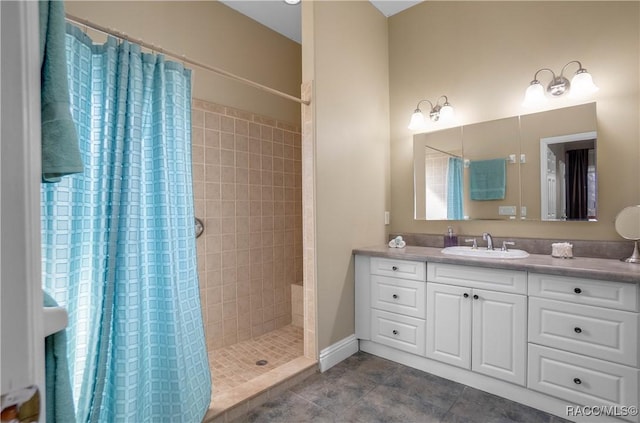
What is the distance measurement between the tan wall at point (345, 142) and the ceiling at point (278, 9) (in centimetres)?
12

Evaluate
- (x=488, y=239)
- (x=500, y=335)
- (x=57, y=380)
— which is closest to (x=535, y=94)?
(x=488, y=239)

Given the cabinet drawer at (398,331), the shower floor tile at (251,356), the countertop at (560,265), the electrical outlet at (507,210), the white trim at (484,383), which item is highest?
the electrical outlet at (507,210)

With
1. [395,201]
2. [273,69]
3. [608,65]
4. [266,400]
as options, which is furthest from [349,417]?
Result: [273,69]

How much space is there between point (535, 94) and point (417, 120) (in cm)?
85

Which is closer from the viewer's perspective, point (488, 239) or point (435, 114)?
point (488, 239)

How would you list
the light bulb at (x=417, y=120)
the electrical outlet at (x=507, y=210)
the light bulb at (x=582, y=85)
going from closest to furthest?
the light bulb at (x=582, y=85)
the electrical outlet at (x=507, y=210)
the light bulb at (x=417, y=120)

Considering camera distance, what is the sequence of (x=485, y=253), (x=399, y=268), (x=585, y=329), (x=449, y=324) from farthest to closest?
(x=399, y=268) → (x=485, y=253) → (x=449, y=324) → (x=585, y=329)

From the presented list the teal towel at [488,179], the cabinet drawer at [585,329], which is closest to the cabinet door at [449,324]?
the cabinet drawer at [585,329]

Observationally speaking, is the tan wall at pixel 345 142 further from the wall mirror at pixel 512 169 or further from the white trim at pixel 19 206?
the white trim at pixel 19 206

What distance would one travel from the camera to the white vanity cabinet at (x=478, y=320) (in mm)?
1799

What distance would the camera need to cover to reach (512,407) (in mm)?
1790

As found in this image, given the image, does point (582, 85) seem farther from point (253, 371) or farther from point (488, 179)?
point (253, 371)

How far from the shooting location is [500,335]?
1.85 m

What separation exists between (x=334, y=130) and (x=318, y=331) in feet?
4.91
